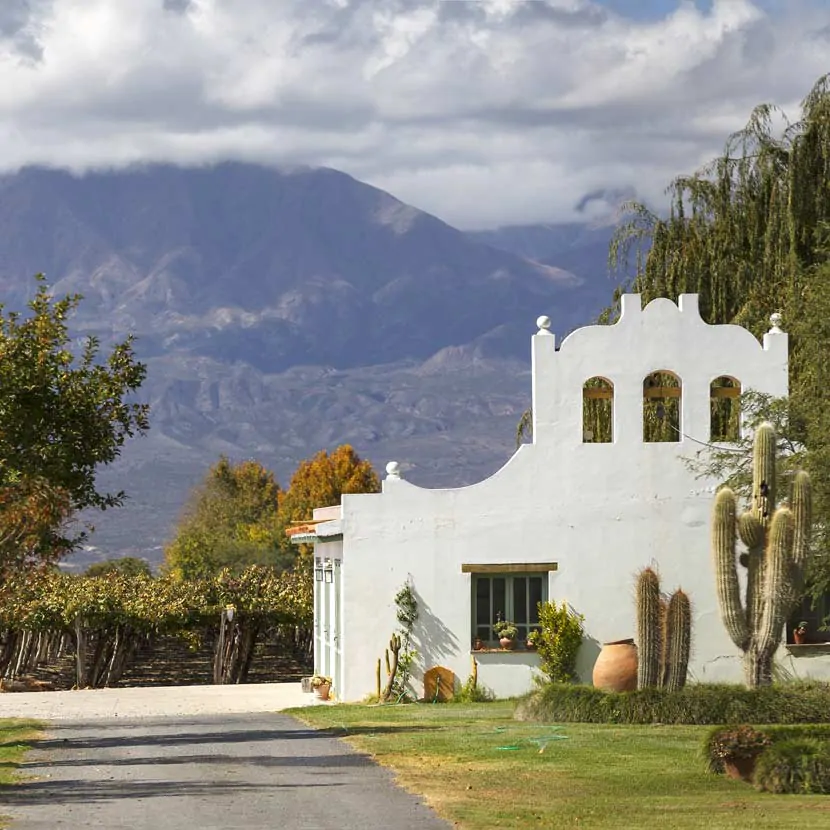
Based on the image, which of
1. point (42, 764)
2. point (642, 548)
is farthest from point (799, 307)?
point (42, 764)

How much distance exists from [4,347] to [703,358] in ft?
38.4

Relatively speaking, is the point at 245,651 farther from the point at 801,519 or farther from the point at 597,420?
the point at 801,519

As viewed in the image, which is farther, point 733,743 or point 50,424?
point 50,424

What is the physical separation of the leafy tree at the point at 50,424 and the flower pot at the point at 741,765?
28.0 feet

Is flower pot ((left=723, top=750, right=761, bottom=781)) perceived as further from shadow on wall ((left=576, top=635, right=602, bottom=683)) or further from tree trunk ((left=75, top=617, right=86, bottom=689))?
tree trunk ((left=75, top=617, right=86, bottom=689))

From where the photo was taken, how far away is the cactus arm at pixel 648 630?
2439 centimetres

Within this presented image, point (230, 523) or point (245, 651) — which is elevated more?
point (230, 523)

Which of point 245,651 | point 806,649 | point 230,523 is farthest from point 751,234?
point 230,523

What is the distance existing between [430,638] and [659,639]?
15.9ft

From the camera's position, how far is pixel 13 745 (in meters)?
22.4

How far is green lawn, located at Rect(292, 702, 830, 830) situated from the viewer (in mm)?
15258

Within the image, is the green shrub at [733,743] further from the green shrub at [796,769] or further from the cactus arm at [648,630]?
the cactus arm at [648,630]

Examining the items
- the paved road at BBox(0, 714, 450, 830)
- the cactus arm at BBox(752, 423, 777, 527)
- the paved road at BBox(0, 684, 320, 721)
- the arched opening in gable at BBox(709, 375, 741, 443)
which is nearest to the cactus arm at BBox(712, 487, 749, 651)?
the cactus arm at BBox(752, 423, 777, 527)

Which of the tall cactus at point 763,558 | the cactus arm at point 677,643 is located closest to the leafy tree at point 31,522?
the cactus arm at point 677,643
